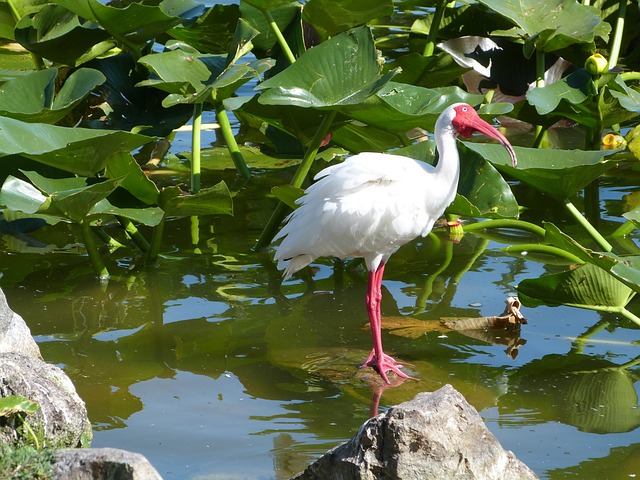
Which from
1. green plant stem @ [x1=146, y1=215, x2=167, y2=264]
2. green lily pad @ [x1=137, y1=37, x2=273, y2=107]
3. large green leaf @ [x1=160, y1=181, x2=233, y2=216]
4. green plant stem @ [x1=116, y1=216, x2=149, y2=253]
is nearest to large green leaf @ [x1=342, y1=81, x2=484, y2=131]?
green lily pad @ [x1=137, y1=37, x2=273, y2=107]

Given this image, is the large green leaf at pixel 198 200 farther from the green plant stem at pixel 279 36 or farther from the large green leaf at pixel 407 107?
the green plant stem at pixel 279 36

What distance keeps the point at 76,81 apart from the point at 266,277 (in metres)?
1.45

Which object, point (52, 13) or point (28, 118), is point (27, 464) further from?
point (52, 13)

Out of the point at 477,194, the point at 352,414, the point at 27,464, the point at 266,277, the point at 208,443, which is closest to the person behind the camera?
the point at 27,464

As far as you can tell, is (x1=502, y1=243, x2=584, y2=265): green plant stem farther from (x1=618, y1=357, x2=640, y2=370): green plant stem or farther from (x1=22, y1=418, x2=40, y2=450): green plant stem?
(x1=22, y1=418, x2=40, y2=450): green plant stem

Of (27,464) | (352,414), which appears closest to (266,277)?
(352,414)

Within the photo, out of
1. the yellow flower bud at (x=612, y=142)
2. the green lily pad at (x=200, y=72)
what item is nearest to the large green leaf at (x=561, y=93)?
the yellow flower bud at (x=612, y=142)

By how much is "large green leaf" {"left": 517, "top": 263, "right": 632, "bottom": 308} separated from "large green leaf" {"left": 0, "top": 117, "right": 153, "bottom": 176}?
191 cm

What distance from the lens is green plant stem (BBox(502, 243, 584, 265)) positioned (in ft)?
16.5

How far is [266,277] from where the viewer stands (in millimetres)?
5223

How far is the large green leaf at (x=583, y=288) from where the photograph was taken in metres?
4.06

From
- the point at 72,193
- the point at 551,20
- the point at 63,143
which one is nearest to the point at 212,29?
the point at 63,143

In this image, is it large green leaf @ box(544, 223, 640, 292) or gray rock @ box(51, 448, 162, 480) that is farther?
large green leaf @ box(544, 223, 640, 292)

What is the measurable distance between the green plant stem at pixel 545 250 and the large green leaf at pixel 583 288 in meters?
0.87
